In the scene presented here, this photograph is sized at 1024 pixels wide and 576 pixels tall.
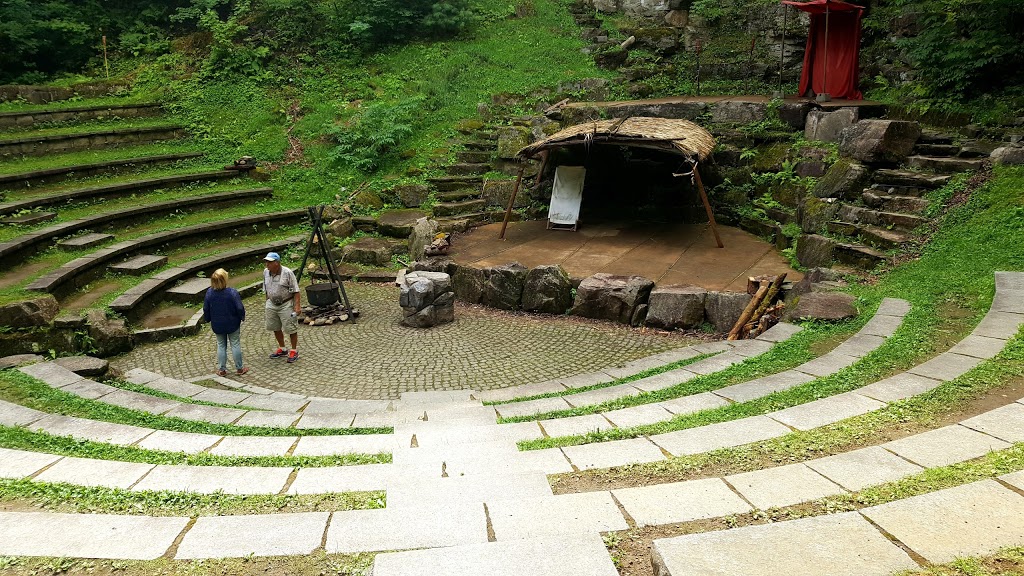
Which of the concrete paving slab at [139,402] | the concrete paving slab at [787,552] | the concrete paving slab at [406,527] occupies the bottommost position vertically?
the concrete paving slab at [139,402]

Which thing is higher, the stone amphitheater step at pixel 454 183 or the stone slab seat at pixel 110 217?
the stone amphitheater step at pixel 454 183

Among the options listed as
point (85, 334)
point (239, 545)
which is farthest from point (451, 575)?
point (85, 334)

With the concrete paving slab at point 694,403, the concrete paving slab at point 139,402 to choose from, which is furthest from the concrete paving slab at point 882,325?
the concrete paving slab at point 139,402

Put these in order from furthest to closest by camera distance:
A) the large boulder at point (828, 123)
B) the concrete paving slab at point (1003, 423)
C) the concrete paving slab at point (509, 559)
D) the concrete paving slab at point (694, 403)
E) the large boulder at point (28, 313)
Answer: the large boulder at point (828, 123) → the large boulder at point (28, 313) → the concrete paving slab at point (694, 403) → the concrete paving slab at point (1003, 423) → the concrete paving slab at point (509, 559)

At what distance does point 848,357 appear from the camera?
218 inches

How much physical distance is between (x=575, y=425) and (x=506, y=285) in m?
5.43

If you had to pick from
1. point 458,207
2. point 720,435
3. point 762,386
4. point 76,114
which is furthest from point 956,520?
point 76,114

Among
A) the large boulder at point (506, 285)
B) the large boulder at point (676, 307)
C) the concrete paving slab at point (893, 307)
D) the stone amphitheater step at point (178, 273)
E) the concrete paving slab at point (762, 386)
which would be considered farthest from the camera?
the large boulder at point (506, 285)

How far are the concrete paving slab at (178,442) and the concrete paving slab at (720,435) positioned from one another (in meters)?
3.53

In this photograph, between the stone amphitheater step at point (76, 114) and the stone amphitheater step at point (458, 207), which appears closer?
the stone amphitheater step at point (458, 207)

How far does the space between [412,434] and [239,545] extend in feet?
6.35

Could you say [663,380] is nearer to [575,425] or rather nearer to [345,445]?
[575,425]

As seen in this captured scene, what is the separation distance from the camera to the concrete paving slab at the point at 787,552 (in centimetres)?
243

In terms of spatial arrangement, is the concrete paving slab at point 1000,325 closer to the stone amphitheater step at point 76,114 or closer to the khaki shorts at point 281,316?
the khaki shorts at point 281,316
